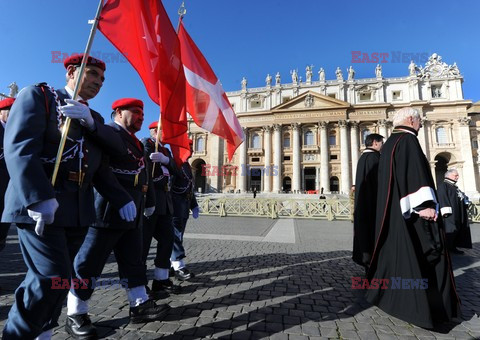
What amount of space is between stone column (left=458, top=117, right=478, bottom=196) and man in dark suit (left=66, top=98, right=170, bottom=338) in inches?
1621

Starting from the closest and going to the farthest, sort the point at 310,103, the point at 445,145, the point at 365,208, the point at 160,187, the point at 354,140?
1. the point at 160,187
2. the point at 365,208
3. the point at 445,145
4. the point at 354,140
5. the point at 310,103

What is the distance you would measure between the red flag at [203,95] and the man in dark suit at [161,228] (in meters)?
1.23

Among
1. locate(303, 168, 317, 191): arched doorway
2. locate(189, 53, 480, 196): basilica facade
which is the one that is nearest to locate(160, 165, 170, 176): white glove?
locate(189, 53, 480, 196): basilica facade

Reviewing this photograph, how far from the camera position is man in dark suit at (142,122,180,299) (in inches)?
114

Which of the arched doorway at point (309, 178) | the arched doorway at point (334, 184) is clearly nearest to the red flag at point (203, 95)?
the arched doorway at point (309, 178)

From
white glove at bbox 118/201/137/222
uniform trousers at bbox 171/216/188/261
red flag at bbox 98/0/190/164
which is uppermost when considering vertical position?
red flag at bbox 98/0/190/164

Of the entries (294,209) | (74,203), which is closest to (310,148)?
(294,209)

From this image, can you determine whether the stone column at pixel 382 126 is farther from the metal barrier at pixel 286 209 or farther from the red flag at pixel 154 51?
the red flag at pixel 154 51

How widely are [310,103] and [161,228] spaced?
3743 centimetres

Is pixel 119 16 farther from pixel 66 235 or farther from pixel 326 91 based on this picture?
pixel 326 91

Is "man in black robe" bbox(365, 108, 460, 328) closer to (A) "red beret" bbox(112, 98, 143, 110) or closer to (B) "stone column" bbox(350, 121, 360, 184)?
(A) "red beret" bbox(112, 98, 143, 110)

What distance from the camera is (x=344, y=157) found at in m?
35.0

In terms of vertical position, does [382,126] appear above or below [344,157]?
above

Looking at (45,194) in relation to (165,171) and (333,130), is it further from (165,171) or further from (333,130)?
(333,130)
